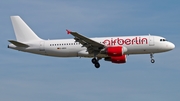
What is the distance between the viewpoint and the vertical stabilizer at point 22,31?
77625 mm

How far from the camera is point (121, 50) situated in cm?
7000

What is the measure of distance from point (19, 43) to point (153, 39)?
1914 centimetres

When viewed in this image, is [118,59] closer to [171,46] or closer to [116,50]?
[116,50]

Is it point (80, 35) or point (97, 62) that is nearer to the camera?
point (80, 35)

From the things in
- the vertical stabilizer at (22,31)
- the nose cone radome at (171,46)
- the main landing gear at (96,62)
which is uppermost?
the vertical stabilizer at (22,31)

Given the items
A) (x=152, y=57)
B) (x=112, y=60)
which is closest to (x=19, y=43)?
(x=112, y=60)

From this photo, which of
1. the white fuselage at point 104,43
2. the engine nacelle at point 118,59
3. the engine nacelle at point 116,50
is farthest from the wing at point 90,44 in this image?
the engine nacelle at point 118,59

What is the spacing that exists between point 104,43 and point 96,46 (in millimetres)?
1520

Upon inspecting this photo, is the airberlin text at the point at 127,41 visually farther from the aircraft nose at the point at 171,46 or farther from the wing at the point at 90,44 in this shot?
the aircraft nose at the point at 171,46

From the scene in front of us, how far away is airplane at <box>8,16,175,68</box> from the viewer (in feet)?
231

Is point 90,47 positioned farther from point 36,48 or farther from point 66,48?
point 36,48

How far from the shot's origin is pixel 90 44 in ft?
233

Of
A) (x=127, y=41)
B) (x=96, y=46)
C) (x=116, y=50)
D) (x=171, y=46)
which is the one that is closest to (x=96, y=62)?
(x=96, y=46)

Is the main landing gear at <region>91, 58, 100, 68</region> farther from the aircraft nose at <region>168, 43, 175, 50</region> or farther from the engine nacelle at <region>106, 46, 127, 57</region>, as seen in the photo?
the aircraft nose at <region>168, 43, 175, 50</region>
